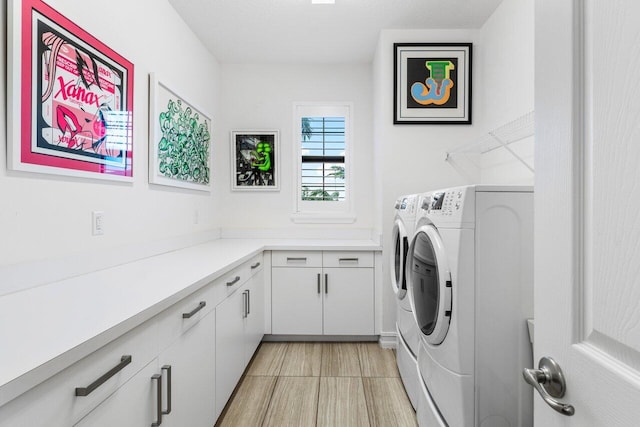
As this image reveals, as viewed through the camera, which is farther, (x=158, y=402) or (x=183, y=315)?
(x=183, y=315)

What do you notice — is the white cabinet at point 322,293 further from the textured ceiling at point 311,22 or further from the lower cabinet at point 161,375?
the textured ceiling at point 311,22

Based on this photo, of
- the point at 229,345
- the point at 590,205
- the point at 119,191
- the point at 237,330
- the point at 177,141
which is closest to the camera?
the point at 590,205

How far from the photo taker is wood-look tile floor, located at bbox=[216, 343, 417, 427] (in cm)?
189

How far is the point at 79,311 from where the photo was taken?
1009 mm

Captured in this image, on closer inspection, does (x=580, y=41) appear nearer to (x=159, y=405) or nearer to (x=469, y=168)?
(x=159, y=405)

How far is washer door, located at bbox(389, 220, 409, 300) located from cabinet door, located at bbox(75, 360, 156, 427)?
1.40m

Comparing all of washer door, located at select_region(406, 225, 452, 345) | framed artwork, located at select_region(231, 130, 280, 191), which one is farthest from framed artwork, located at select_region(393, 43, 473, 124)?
washer door, located at select_region(406, 225, 452, 345)

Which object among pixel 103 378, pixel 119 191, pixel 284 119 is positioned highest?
pixel 284 119

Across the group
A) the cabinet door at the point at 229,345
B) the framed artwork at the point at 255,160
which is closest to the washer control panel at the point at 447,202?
the cabinet door at the point at 229,345

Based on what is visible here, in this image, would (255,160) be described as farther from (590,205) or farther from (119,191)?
(590,205)

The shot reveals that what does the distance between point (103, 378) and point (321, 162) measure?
9.24ft

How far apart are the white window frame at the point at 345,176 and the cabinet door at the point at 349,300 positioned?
68 cm

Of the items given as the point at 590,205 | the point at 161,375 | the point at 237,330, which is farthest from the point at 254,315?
the point at 590,205

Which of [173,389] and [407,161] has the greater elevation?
→ [407,161]
